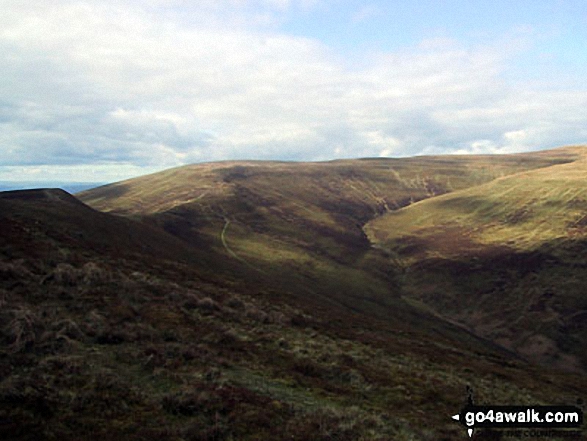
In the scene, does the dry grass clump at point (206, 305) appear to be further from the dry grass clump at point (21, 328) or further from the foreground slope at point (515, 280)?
the foreground slope at point (515, 280)

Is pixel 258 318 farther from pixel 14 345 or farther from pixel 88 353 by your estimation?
pixel 14 345

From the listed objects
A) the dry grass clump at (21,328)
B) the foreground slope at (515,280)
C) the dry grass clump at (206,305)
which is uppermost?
the dry grass clump at (21,328)

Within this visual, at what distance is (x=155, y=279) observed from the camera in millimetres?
39312

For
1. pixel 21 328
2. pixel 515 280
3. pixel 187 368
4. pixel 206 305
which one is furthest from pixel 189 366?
pixel 515 280

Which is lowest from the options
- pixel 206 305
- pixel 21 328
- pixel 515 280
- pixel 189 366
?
pixel 515 280

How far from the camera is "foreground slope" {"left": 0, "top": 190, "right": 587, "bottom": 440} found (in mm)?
14531

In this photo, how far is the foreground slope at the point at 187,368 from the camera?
14531 millimetres

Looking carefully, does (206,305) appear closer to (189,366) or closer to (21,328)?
(189,366)

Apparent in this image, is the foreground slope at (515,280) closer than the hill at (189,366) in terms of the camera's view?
No

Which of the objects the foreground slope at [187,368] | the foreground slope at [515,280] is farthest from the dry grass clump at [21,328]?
the foreground slope at [515,280]

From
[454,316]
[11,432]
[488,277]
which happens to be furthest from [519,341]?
[11,432]

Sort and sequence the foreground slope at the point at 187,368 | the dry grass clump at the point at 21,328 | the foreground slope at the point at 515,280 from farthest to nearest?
the foreground slope at the point at 515,280, the dry grass clump at the point at 21,328, the foreground slope at the point at 187,368

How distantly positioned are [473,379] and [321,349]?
42.7 feet

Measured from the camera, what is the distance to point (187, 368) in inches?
781
